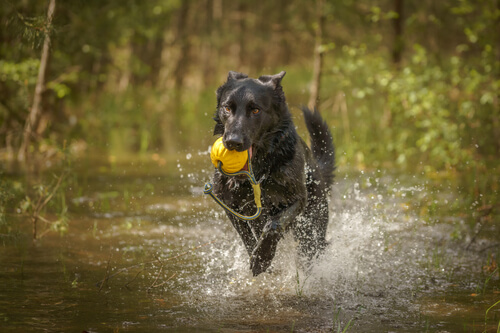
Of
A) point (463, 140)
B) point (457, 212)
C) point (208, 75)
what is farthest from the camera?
point (208, 75)

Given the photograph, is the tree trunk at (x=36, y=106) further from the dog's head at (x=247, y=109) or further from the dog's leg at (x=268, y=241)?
the dog's leg at (x=268, y=241)

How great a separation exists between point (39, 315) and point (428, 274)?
3.13 meters

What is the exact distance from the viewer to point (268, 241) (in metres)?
4.33

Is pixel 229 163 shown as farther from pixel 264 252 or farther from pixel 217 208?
pixel 217 208

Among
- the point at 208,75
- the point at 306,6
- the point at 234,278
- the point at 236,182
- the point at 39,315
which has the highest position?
the point at 208,75

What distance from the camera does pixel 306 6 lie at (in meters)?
12.2

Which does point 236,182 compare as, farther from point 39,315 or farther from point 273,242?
point 39,315

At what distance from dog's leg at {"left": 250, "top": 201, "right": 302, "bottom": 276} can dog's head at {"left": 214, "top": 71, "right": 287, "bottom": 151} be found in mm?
645

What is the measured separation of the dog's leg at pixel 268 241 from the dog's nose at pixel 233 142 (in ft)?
2.41

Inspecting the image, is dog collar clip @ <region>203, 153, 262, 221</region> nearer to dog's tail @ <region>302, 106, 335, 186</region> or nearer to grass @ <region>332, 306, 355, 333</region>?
grass @ <region>332, 306, 355, 333</region>

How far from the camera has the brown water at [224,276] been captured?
3.57m

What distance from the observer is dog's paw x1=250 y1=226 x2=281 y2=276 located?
4.31 meters

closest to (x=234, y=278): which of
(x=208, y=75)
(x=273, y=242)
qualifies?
(x=273, y=242)

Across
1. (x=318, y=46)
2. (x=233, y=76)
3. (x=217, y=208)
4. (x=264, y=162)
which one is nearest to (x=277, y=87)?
(x=233, y=76)
